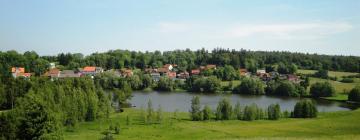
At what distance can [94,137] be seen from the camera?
47188 mm

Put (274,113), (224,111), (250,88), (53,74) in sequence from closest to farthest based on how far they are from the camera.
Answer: (224,111) < (274,113) < (250,88) < (53,74)

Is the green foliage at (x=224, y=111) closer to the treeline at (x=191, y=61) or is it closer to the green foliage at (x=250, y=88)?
the green foliage at (x=250, y=88)

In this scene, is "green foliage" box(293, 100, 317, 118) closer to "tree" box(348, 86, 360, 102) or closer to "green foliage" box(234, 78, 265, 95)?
"tree" box(348, 86, 360, 102)

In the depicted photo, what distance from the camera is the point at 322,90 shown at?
Answer: 104938 millimetres

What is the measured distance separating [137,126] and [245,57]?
12279cm

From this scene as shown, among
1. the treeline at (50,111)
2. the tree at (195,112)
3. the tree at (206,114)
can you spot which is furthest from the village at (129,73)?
the tree at (206,114)

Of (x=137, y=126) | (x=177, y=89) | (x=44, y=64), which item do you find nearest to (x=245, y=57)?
(x=177, y=89)

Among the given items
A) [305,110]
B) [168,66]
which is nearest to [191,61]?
[168,66]

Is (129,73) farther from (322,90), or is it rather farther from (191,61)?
(322,90)

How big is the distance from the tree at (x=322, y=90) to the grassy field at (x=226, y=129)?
42.6 meters

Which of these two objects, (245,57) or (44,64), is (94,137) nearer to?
(44,64)

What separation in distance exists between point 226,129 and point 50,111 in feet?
87.9

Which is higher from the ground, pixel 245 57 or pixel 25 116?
pixel 245 57

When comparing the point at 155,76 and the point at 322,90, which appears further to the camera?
the point at 155,76
